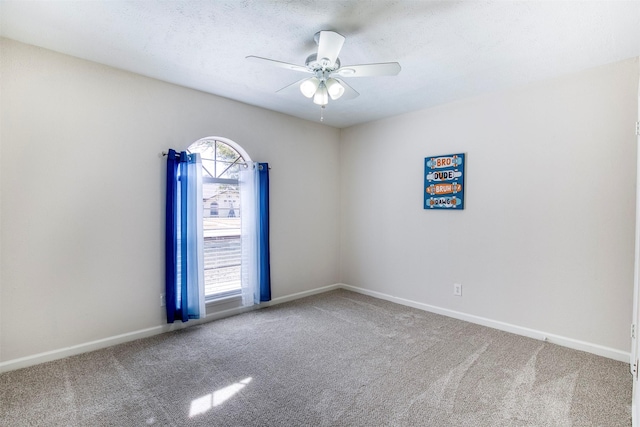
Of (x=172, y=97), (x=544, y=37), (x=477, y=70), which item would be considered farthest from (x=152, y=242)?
(x=544, y=37)

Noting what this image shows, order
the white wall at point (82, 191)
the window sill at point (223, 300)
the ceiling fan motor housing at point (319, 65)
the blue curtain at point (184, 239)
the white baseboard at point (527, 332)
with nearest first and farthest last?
the ceiling fan motor housing at point (319, 65), the white wall at point (82, 191), the white baseboard at point (527, 332), the blue curtain at point (184, 239), the window sill at point (223, 300)

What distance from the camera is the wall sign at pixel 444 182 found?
11.7 ft

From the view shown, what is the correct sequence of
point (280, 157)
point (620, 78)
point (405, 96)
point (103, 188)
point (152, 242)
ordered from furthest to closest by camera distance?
point (280, 157), point (405, 96), point (152, 242), point (103, 188), point (620, 78)

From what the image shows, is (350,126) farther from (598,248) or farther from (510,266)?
(598,248)

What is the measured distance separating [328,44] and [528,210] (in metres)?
2.42

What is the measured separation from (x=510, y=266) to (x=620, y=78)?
181 cm

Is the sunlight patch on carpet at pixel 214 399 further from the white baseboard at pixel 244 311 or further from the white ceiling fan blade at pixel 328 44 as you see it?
the white ceiling fan blade at pixel 328 44

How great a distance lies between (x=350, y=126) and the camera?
15.6 ft

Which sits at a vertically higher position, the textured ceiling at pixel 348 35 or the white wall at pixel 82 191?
the textured ceiling at pixel 348 35

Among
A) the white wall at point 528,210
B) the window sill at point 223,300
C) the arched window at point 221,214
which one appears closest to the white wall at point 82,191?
the arched window at point 221,214

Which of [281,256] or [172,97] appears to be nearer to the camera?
[172,97]

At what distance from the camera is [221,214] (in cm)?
371

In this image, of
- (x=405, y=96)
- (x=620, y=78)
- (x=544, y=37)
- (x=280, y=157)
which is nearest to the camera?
(x=544, y=37)

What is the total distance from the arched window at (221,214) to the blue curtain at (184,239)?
261 millimetres
